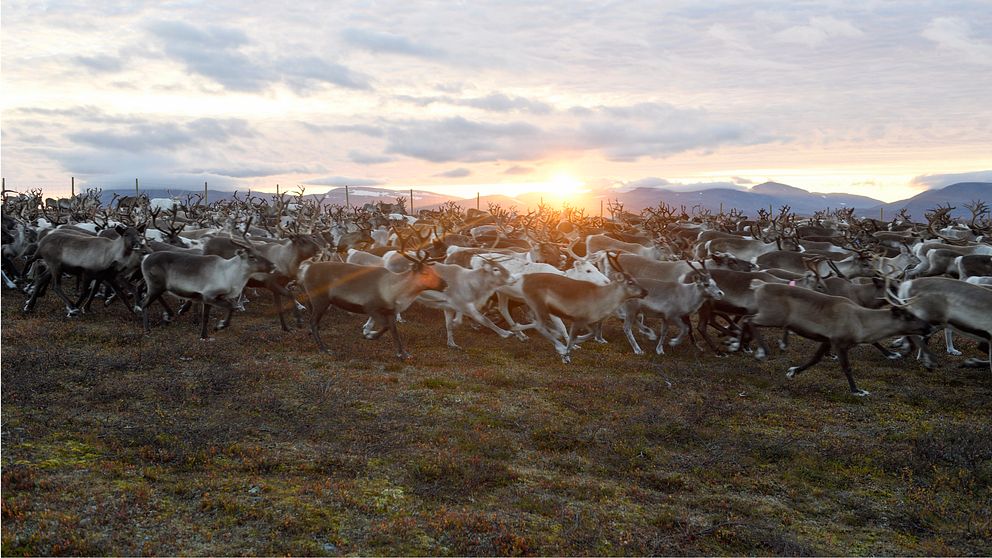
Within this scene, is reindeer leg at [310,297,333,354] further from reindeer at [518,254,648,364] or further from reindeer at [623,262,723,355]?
reindeer at [623,262,723,355]

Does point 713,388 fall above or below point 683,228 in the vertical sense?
below

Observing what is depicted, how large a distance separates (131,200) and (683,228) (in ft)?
80.1

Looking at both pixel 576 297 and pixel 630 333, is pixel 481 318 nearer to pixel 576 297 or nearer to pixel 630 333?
pixel 576 297

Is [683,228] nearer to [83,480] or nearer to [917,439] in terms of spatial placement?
[917,439]

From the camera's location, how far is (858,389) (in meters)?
9.28

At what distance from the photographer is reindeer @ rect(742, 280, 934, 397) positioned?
9234 mm

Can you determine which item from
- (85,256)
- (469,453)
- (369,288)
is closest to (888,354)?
(469,453)

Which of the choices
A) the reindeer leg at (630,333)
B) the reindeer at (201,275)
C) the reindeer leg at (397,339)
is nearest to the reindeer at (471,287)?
the reindeer leg at (397,339)

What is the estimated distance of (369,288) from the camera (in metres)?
10.5

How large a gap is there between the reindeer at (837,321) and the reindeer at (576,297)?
1992 millimetres

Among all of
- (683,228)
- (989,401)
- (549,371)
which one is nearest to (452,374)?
(549,371)

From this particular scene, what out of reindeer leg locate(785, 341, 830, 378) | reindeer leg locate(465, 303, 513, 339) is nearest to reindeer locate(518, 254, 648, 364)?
reindeer leg locate(465, 303, 513, 339)

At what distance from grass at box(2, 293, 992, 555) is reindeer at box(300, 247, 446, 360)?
63 cm

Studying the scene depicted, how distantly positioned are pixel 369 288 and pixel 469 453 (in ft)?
14.7
